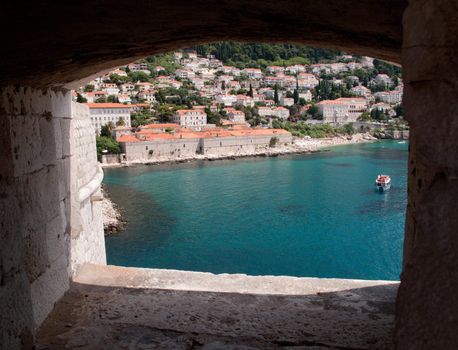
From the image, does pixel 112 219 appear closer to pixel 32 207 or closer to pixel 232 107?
pixel 32 207

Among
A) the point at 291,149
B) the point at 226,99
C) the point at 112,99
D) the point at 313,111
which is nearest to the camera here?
the point at 291,149

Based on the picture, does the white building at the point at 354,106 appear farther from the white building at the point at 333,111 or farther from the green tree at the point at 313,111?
the green tree at the point at 313,111

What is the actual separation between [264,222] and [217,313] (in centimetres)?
1865

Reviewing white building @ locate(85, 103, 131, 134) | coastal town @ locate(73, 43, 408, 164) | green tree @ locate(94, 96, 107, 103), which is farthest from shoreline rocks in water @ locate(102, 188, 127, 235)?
green tree @ locate(94, 96, 107, 103)

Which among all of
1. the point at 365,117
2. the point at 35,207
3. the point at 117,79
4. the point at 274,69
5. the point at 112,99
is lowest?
the point at 35,207

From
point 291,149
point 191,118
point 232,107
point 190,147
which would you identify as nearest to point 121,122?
point 191,118

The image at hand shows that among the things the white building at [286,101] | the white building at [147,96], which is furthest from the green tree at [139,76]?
the white building at [286,101]

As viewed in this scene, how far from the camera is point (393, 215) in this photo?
A: 2141 centimetres

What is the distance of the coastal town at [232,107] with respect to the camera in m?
47.1

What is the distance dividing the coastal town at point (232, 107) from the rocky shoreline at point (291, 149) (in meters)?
0.29

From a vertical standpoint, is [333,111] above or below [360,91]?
below

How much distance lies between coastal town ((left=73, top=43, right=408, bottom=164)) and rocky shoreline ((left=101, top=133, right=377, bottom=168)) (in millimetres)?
294

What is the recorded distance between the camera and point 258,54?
118750 millimetres

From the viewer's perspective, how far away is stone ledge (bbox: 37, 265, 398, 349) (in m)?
2.12
